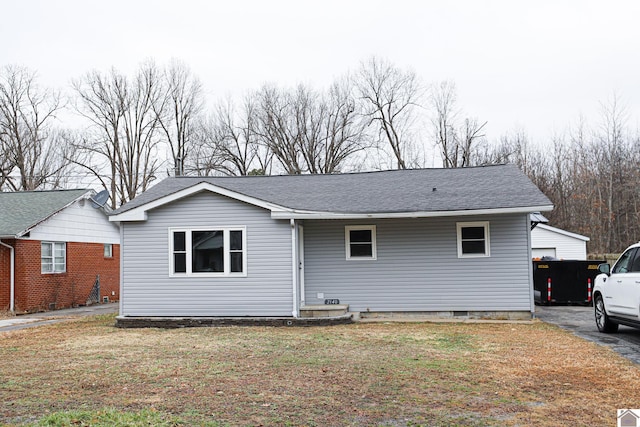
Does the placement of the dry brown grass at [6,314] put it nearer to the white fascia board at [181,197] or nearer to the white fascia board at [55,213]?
the white fascia board at [55,213]

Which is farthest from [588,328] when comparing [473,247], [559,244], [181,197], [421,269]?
[559,244]

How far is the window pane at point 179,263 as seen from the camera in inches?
567

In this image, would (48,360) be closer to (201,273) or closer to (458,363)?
(201,273)

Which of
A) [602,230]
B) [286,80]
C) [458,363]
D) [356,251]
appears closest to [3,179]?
[286,80]

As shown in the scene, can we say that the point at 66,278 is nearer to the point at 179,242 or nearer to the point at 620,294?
the point at 179,242

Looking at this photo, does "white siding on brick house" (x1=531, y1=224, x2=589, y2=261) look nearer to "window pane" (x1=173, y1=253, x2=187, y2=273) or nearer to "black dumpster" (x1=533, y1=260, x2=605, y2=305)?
"black dumpster" (x1=533, y1=260, x2=605, y2=305)

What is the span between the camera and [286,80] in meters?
39.4

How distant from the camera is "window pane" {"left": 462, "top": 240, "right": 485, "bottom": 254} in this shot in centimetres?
1462

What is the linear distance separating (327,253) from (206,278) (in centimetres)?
314

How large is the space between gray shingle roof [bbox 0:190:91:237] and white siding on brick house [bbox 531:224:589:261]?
2034 centimetres

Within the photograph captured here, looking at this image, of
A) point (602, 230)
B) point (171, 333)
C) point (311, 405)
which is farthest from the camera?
point (602, 230)

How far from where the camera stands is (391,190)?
1605 centimetres

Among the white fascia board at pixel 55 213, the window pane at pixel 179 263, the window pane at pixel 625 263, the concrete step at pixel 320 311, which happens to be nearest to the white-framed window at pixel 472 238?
the concrete step at pixel 320 311

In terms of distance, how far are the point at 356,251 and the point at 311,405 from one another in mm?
8984
